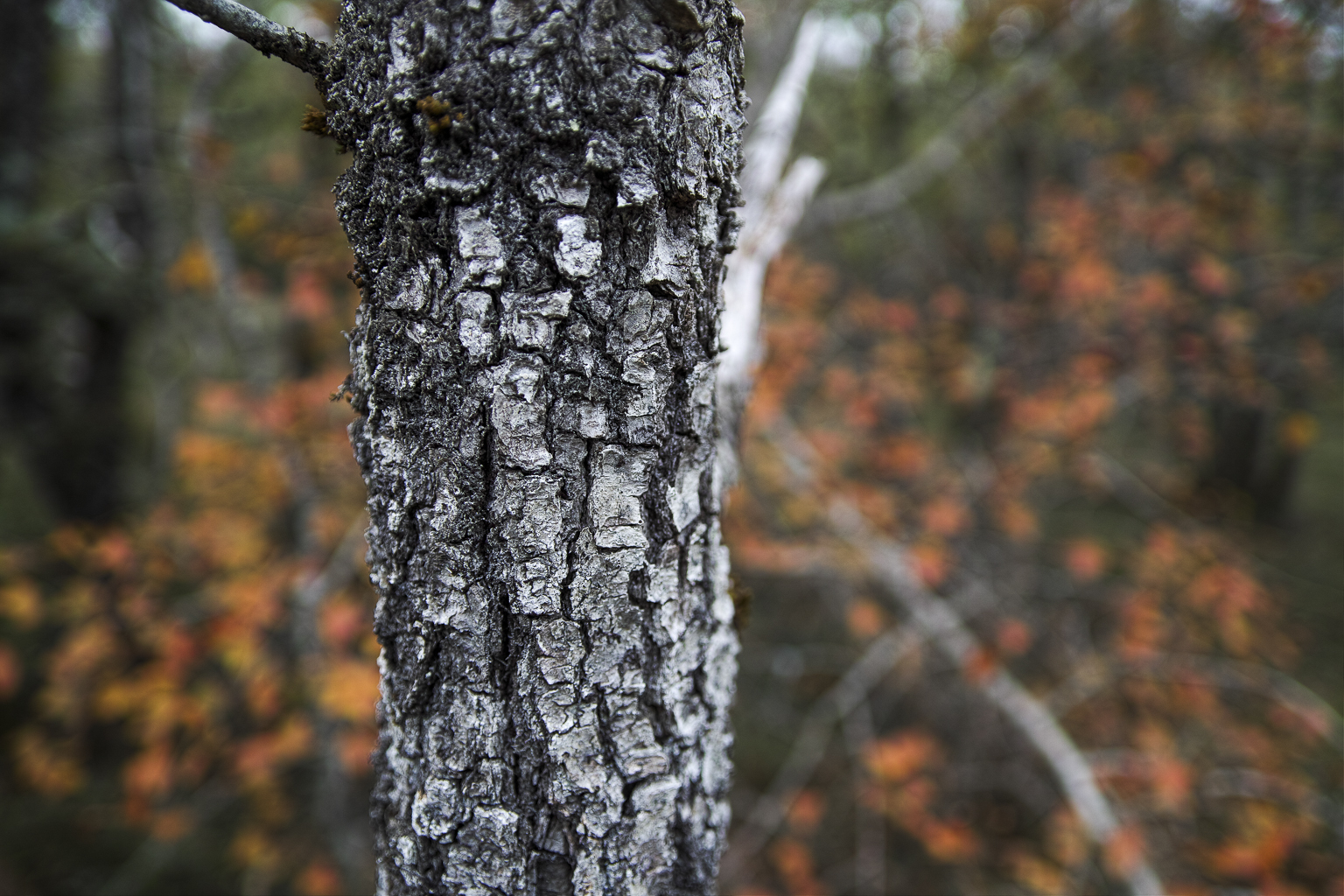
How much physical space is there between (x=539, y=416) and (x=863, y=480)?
4383 mm

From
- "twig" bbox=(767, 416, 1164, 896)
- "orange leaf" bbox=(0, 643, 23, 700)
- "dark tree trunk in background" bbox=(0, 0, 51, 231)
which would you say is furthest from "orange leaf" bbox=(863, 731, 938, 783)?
"dark tree trunk in background" bbox=(0, 0, 51, 231)

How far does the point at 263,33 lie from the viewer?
69 centimetres

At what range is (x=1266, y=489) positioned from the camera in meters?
7.67

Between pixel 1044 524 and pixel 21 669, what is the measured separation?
9544mm

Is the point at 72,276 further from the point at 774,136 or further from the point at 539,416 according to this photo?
the point at 539,416

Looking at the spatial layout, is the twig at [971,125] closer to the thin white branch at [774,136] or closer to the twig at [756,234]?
the thin white branch at [774,136]

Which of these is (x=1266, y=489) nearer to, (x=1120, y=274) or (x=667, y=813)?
(x=1120, y=274)

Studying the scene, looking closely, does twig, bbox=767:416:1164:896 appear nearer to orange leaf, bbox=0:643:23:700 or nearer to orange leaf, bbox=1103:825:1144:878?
orange leaf, bbox=1103:825:1144:878

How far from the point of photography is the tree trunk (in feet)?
2.15

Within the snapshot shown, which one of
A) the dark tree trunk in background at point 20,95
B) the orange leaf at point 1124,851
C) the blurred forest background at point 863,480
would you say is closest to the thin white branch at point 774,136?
the blurred forest background at point 863,480

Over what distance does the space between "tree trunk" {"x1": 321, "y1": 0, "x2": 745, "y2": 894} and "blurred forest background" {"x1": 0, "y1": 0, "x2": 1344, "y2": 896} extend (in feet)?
7.60

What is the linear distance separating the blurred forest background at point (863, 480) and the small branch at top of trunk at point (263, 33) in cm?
262

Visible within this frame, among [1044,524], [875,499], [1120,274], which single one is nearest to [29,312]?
[875,499]

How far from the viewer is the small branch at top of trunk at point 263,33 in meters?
0.66
